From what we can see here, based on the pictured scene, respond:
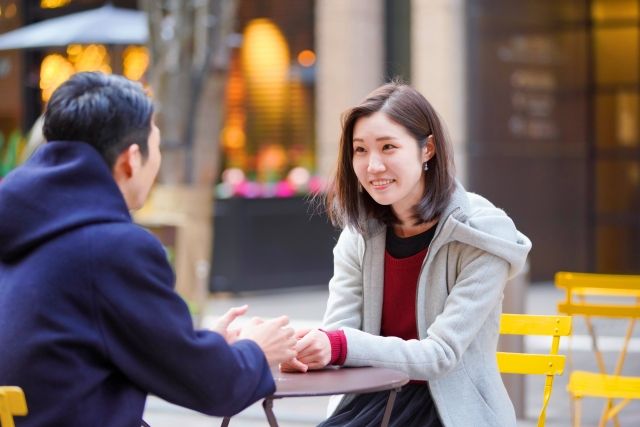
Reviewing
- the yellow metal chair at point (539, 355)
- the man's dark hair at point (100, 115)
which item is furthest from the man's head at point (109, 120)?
the yellow metal chair at point (539, 355)

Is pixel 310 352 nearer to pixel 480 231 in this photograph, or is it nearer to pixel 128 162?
pixel 480 231

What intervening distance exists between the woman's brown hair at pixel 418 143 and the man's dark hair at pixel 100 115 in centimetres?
101

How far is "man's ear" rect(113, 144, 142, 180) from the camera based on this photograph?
2654 millimetres

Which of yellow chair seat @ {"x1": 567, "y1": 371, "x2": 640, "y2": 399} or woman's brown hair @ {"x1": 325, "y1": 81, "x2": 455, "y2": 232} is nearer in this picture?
woman's brown hair @ {"x1": 325, "y1": 81, "x2": 455, "y2": 232}

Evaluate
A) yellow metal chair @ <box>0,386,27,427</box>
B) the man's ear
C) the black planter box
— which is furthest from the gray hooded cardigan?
the black planter box

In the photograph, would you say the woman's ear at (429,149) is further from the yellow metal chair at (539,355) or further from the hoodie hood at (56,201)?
the hoodie hood at (56,201)

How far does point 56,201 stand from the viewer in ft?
8.39

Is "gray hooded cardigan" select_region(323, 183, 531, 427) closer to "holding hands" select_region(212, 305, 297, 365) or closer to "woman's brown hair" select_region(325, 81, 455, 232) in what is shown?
"woman's brown hair" select_region(325, 81, 455, 232)

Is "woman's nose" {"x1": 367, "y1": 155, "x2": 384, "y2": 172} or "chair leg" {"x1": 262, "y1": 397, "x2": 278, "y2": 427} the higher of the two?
"woman's nose" {"x1": 367, "y1": 155, "x2": 384, "y2": 172}

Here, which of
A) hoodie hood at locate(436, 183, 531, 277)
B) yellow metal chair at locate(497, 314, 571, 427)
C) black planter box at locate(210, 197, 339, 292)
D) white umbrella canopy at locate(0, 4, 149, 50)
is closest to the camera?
hoodie hood at locate(436, 183, 531, 277)

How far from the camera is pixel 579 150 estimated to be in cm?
1559

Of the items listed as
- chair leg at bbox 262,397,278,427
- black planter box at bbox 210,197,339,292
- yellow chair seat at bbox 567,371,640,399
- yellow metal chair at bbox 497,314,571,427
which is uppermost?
chair leg at bbox 262,397,278,427

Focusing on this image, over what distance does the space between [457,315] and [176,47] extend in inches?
230

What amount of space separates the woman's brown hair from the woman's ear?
1cm
